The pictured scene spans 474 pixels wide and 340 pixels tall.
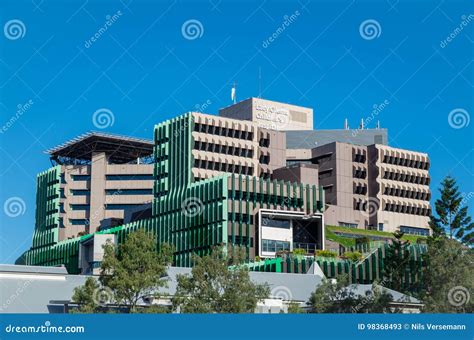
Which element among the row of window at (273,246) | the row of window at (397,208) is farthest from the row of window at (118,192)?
the row of window at (273,246)

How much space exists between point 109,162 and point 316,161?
1839 inches

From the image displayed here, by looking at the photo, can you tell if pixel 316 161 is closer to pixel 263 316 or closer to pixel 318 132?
pixel 318 132

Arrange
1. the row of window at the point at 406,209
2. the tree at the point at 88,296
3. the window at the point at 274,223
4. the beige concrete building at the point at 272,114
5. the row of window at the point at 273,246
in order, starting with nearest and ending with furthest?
the tree at the point at 88,296
the row of window at the point at 273,246
the window at the point at 274,223
the row of window at the point at 406,209
the beige concrete building at the point at 272,114

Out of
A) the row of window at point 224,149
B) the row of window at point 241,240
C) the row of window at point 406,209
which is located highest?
the row of window at point 224,149

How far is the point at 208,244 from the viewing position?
11888 cm

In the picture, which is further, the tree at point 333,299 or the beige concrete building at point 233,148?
the beige concrete building at point 233,148

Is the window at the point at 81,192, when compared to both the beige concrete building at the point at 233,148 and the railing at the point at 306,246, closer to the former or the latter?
the beige concrete building at the point at 233,148

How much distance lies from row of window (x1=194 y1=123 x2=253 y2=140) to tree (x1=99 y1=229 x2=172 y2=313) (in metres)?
77.8

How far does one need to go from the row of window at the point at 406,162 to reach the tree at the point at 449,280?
88.3m

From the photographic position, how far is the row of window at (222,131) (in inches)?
5438

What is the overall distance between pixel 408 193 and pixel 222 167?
4177 cm

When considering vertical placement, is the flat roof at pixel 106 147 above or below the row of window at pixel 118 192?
above

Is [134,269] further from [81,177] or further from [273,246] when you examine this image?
[81,177]

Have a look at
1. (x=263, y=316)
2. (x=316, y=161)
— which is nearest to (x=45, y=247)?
(x=316, y=161)
